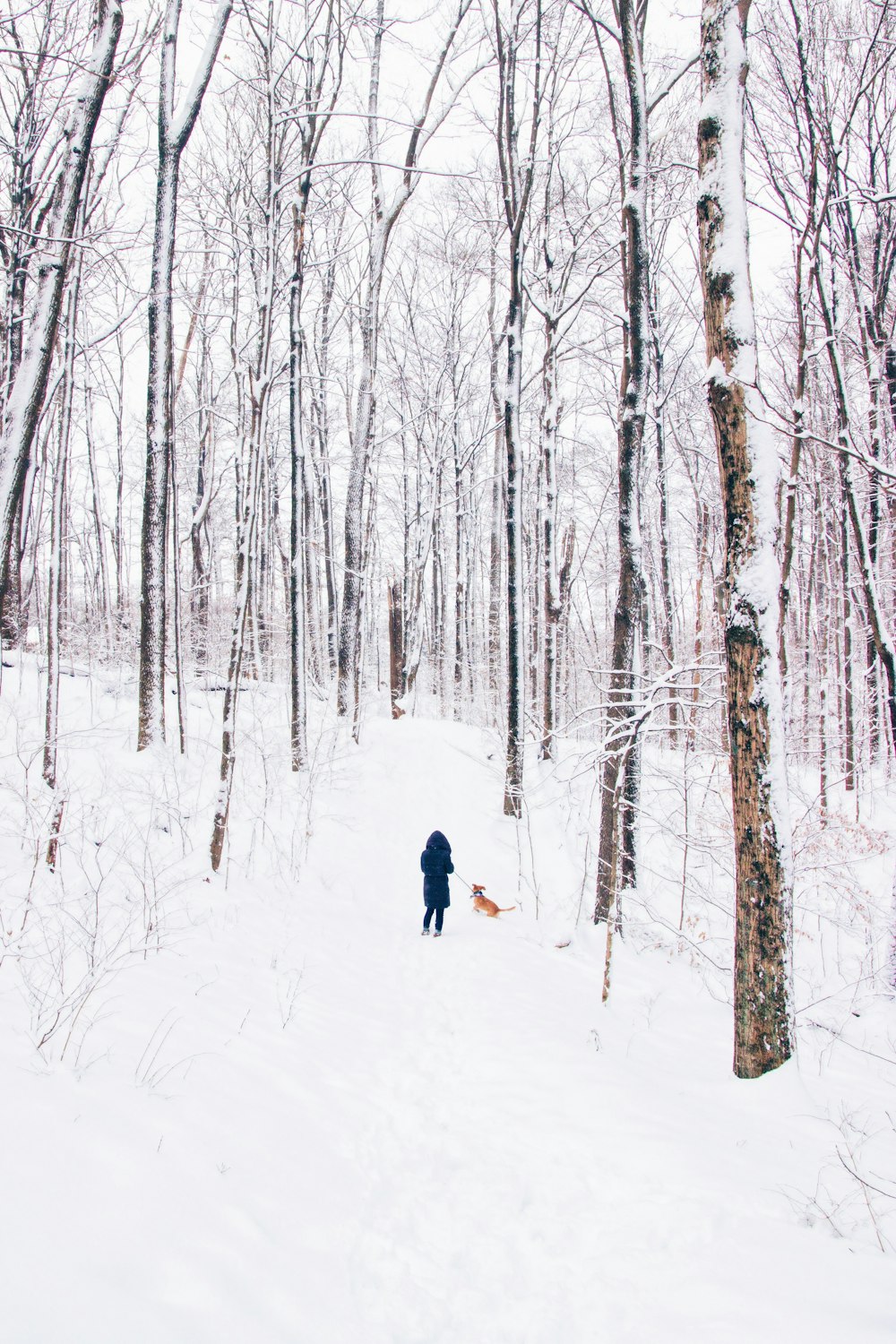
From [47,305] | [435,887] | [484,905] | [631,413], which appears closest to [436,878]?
[435,887]

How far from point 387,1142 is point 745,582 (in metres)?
3.65

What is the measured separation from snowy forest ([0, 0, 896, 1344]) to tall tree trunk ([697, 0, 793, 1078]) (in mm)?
22

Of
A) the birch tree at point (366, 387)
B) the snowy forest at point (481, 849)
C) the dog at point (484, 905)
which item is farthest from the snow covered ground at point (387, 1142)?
the birch tree at point (366, 387)

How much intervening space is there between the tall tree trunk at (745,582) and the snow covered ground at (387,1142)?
568 mm

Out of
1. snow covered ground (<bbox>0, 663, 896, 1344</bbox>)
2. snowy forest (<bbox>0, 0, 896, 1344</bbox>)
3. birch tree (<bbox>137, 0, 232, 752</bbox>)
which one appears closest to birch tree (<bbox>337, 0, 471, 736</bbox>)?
snowy forest (<bbox>0, 0, 896, 1344</bbox>)

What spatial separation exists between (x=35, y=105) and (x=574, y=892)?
1188 centimetres

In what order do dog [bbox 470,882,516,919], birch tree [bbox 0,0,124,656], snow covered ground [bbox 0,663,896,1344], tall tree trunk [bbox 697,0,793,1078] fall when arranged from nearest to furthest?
snow covered ground [bbox 0,663,896,1344], tall tree trunk [bbox 697,0,793,1078], birch tree [bbox 0,0,124,656], dog [bbox 470,882,516,919]

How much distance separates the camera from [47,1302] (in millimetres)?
1664

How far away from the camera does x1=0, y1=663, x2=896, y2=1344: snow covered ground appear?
2.06m

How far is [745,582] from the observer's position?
3.71 metres

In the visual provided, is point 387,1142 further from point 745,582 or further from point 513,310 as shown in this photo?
point 513,310

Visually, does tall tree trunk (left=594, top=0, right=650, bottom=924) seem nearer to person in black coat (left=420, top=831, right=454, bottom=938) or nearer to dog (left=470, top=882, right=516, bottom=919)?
dog (left=470, top=882, right=516, bottom=919)

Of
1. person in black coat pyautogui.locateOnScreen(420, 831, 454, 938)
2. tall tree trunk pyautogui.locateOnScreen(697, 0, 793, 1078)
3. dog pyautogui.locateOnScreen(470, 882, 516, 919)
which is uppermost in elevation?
tall tree trunk pyautogui.locateOnScreen(697, 0, 793, 1078)

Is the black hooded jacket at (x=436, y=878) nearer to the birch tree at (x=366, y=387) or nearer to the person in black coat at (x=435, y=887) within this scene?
the person in black coat at (x=435, y=887)
